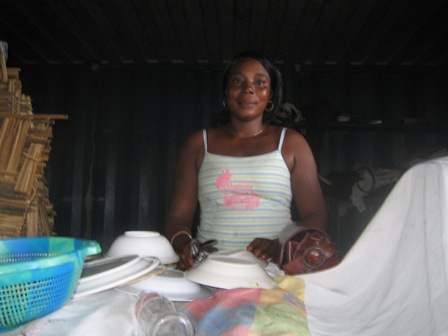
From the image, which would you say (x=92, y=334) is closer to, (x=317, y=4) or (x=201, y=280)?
(x=201, y=280)

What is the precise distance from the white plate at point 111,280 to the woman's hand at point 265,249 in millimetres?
549

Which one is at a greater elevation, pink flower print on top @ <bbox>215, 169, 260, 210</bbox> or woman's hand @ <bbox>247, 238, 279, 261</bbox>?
pink flower print on top @ <bbox>215, 169, 260, 210</bbox>

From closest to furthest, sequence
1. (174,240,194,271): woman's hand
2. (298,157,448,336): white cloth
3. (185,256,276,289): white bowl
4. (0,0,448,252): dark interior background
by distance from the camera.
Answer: (298,157,448,336): white cloth < (185,256,276,289): white bowl < (174,240,194,271): woman's hand < (0,0,448,252): dark interior background

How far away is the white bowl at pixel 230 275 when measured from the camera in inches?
40.6

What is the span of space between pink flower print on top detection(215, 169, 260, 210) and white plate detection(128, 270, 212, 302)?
3.04 ft

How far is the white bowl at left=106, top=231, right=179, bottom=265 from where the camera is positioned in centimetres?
131

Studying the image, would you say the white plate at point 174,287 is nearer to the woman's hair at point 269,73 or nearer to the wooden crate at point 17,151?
the woman's hair at point 269,73

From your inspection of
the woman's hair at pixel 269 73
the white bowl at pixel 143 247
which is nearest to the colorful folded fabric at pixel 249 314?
the white bowl at pixel 143 247

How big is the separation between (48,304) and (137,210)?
155 inches

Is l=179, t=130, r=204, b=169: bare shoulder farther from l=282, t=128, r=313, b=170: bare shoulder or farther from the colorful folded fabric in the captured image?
the colorful folded fabric

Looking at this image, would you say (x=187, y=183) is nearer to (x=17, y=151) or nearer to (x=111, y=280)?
(x=17, y=151)

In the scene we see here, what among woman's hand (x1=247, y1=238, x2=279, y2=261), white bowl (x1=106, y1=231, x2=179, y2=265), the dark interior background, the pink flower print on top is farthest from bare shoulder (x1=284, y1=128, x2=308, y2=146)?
the dark interior background

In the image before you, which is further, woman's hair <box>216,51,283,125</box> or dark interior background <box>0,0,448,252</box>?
dark interior background <box>0,0,448,252</box>

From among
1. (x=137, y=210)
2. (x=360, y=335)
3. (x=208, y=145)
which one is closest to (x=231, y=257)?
(x=360, y=335)
